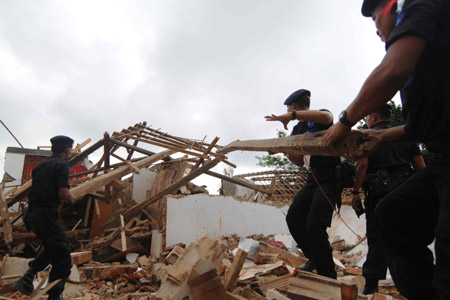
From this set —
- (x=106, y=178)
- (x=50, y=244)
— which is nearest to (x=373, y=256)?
(x=50, y=244)

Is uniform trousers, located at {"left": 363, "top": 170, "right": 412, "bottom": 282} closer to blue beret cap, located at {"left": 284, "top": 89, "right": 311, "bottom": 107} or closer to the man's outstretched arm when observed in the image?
blue beret cap, located at {"left": 284, "top": 89, "right": 311, "bottom": 107}

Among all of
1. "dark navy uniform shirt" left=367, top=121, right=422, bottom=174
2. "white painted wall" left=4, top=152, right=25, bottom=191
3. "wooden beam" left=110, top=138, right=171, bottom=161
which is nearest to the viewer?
"dark navy uniform shirt" left=367, top=121, right=422, bottom=174

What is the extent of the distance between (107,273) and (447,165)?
4.28 m

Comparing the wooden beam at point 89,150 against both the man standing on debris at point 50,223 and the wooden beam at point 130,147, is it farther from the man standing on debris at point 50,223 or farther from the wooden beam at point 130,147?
the man standing on debris at point 50,223

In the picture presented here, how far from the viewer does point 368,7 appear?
1476 mm

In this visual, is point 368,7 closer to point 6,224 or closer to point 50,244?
point 50,244

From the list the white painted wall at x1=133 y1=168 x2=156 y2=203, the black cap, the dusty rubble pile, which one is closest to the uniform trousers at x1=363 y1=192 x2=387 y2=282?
the dusty rubble pile

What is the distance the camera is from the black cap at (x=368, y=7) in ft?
4.74

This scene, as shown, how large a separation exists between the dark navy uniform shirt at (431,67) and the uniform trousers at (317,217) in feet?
4.91

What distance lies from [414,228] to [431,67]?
755mm

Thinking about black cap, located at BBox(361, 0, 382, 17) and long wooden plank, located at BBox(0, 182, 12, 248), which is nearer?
black cap, located at BBox(361, 0, 382, 17)

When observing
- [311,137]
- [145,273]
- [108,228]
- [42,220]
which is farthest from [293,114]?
[108,228]

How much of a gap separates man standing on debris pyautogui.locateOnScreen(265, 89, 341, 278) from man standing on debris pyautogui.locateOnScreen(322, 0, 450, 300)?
1066 mm

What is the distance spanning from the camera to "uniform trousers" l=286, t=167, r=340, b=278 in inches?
102
